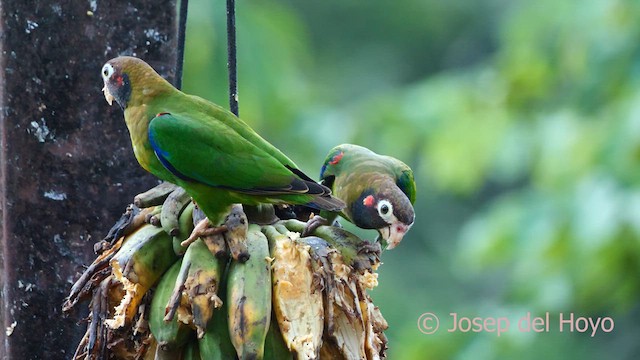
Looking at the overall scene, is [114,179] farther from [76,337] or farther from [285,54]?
[285,54]

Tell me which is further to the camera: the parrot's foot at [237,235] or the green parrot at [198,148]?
the green parrot at [198,148]

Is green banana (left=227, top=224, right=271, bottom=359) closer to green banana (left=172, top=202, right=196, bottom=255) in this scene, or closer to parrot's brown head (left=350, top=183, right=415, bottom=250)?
green banana (left=172, top=202, right=196, bottom=255)

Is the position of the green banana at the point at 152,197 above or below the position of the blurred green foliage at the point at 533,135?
below

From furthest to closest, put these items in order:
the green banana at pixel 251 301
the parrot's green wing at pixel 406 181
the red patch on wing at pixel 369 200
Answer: the parrot's green wing at pixel 406 181
the red patch on wing at pixel 369 200
the green banana at pixel 251 301

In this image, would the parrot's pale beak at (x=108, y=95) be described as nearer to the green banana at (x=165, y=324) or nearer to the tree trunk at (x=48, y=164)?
the tree trunk at (x=48, y=164)

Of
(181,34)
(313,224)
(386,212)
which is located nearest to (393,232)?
(386,212)

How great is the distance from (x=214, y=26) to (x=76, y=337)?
3.78 metres

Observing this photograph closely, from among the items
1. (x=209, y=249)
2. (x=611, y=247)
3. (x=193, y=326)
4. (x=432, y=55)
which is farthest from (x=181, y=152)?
(x=432, y=55)

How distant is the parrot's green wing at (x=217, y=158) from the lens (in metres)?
1.87

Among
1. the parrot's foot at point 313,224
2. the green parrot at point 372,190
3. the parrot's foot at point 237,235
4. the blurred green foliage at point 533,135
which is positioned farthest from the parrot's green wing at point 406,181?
the blurred green foliage at point 533,135

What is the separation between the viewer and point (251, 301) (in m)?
1.59

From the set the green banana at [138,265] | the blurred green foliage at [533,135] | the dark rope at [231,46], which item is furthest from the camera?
the blurred green foliage at [533,135]

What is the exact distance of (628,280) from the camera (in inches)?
219

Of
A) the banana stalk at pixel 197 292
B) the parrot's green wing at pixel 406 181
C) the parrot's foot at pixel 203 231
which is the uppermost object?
the parrot's green wing at pixel 406 181
